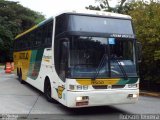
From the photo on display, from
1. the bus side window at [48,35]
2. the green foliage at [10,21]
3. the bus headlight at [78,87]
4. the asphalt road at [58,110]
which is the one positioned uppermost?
the green foliage at [10,21]

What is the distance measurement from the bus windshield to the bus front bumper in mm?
511

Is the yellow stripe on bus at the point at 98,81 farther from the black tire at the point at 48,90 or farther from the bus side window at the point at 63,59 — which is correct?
the black tire at the point at 48,90

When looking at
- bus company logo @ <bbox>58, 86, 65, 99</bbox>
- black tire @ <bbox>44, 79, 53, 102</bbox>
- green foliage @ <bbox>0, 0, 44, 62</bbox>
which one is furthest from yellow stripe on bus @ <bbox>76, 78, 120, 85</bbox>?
green foliage @ <bbox>0, 0, 44, 62</bbox>

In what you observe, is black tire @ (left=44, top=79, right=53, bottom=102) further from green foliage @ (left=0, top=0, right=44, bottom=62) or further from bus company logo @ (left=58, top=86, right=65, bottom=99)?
green foliage @ (left=0, top=0, right=44, bottom=62)

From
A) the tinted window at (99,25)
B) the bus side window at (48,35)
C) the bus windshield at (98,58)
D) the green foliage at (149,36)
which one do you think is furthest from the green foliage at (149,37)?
the bus windshield at (98,58)

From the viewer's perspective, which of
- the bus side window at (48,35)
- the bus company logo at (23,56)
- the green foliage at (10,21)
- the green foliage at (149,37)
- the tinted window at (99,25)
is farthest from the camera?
the green foliage at (10,21)

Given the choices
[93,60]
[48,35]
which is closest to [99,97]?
[93,60]

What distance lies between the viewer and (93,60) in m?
10.7

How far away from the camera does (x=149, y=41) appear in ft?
58.1

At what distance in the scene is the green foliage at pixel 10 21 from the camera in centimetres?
5466

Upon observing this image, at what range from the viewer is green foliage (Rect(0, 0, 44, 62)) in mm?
54656

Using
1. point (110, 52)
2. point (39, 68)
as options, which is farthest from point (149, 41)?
point (110, 52)

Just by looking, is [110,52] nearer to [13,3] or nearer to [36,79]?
[36,79]

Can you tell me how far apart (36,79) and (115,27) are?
→ 5.80 m
